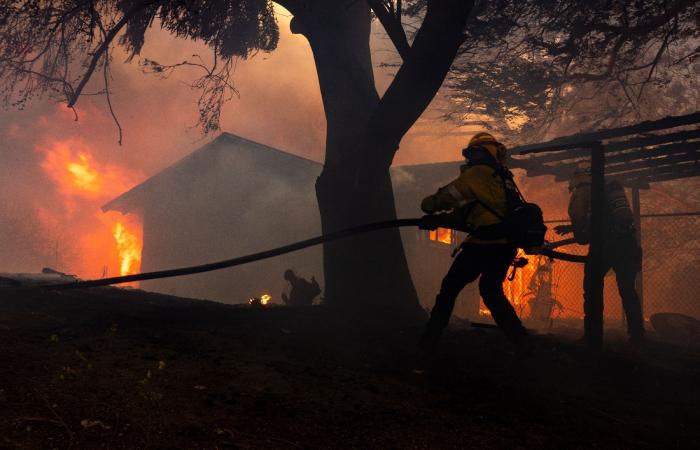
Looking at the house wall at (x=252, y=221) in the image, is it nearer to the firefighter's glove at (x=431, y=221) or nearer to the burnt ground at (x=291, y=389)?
the burnt ground at (x=291, y=389)

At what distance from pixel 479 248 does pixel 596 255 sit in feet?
6.62

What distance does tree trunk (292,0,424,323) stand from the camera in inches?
262

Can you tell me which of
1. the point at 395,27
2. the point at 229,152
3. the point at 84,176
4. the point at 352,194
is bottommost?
the point at 352,194

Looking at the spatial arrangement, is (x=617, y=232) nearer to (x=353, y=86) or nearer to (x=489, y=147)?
(x=489, y=147)

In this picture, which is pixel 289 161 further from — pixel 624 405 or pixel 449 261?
pixel 624 405

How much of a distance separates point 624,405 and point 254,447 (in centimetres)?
289

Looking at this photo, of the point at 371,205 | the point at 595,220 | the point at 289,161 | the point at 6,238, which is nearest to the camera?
the point at 595,220

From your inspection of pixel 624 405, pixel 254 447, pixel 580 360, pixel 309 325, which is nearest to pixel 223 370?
pixel 254 447

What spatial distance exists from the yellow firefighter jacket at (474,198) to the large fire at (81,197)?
35.4m

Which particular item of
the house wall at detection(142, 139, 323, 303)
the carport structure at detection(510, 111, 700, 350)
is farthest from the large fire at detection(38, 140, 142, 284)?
the carport structure at detection(510, 111, 700, 350)

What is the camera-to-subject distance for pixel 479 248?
4.50 m

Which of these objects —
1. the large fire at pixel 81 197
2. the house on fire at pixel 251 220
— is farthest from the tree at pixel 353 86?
the large fire at pixel 81 197

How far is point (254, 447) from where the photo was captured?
2299 millimetres

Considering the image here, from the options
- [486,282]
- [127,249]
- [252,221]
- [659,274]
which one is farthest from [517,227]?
[127,249]
